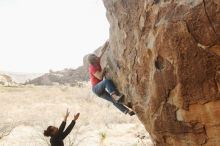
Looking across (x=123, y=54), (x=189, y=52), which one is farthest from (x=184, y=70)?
(x=123, y=54)

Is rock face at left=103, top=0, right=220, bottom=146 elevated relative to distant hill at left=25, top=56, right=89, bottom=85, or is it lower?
elevated

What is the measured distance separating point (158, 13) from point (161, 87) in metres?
1.46

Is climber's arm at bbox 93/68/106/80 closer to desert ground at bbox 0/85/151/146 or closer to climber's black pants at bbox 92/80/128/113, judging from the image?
climber's black pants at bbox 92/80/128/113

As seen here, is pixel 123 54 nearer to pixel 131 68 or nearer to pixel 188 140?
pixel 131 68

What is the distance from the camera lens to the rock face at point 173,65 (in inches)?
229

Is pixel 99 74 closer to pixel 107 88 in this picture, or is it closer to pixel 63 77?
pixel 107 88

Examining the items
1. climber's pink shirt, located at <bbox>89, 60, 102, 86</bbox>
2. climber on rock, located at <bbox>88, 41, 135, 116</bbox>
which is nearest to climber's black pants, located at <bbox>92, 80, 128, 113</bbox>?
climber on rock, located at <bbox>88, 41, 135, 116</bbox>

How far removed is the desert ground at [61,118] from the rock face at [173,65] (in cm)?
1118

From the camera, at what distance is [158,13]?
6.45 metres

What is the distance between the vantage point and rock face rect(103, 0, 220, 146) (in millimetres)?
5809

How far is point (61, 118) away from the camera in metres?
25.8

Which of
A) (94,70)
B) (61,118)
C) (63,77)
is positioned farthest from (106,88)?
(63,77)

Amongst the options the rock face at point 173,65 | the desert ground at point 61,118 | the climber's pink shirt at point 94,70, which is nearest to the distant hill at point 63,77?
the desert ground at point 61,118

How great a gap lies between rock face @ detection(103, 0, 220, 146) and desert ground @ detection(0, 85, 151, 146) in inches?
440
